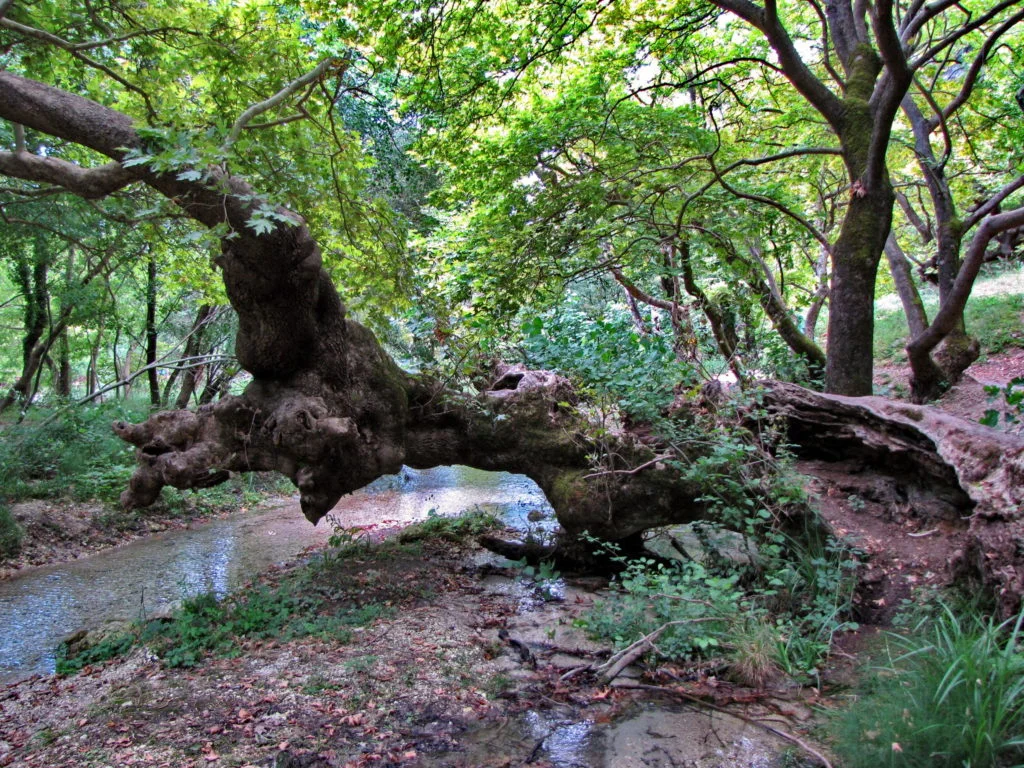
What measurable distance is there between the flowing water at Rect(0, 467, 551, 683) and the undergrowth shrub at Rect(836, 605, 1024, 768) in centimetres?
527

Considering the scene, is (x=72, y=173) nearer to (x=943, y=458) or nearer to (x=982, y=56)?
(x=943, y=458)

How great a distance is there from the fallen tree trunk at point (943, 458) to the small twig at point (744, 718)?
140 cm

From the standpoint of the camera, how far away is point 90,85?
242 inches

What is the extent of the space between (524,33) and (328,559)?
19.9ft

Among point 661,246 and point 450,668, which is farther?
point 661,246

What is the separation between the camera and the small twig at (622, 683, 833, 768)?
2889 millimetres

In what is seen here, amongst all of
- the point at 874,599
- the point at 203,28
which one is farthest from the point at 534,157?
the point at 874,599

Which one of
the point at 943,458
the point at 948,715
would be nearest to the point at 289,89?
the point at 948,715

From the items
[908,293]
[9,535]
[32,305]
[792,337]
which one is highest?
[32,305]

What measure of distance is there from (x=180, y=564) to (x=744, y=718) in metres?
7.02

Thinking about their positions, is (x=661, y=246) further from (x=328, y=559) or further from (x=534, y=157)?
(x=328, y=559)

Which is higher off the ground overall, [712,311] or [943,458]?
[712,311]

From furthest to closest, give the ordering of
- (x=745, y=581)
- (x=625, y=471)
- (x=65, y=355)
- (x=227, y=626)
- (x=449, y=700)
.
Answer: (x=65, y=355) → (x=625, y=471) → (x=745, y=581) → (x=227, y=626) → (x=449, y=700)

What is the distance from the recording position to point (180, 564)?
7.76 m
